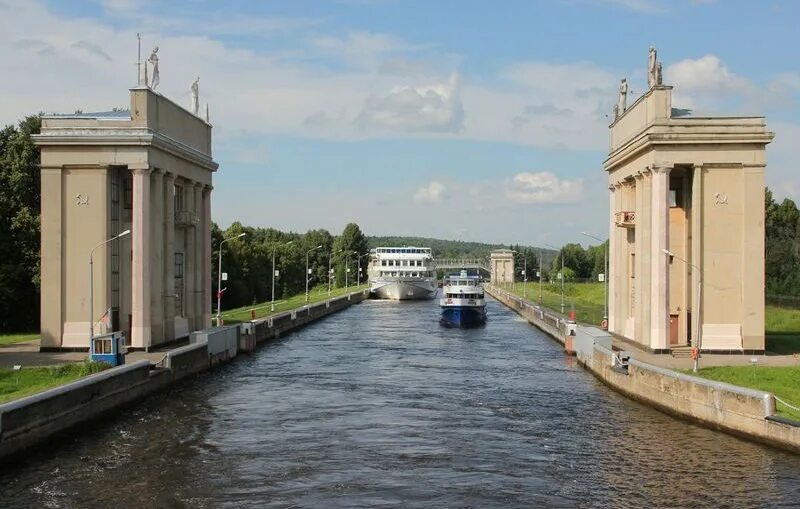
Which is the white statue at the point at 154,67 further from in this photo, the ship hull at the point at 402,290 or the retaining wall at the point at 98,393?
the ship hull at the point at 402,290

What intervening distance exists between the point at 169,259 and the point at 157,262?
5.90ft

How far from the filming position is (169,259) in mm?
50812

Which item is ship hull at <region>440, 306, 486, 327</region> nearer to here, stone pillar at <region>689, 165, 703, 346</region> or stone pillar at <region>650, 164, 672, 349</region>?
stone pillar at <region>650, 164, 672, 349</region>

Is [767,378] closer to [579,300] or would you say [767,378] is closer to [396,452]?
[396,452]

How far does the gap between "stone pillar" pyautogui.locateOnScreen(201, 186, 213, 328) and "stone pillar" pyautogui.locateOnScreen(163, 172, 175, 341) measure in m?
7.09

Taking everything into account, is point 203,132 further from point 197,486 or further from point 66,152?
point 197,486

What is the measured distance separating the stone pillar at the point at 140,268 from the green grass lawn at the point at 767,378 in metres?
26.7

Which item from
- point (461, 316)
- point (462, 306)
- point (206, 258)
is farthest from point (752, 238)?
A: point (462, 306)

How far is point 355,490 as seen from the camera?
24.1 meters

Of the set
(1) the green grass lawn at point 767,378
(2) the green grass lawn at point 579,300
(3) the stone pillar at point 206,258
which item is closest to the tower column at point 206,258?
(3) the stone pillar at point 206,258

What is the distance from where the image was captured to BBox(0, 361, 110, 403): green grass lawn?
104ft

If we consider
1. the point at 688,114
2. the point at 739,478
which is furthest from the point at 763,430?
the point at 688,114

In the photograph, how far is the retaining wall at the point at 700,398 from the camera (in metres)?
28.6

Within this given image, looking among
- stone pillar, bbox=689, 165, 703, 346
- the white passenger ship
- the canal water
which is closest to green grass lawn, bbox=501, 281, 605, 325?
the white passenger ship
